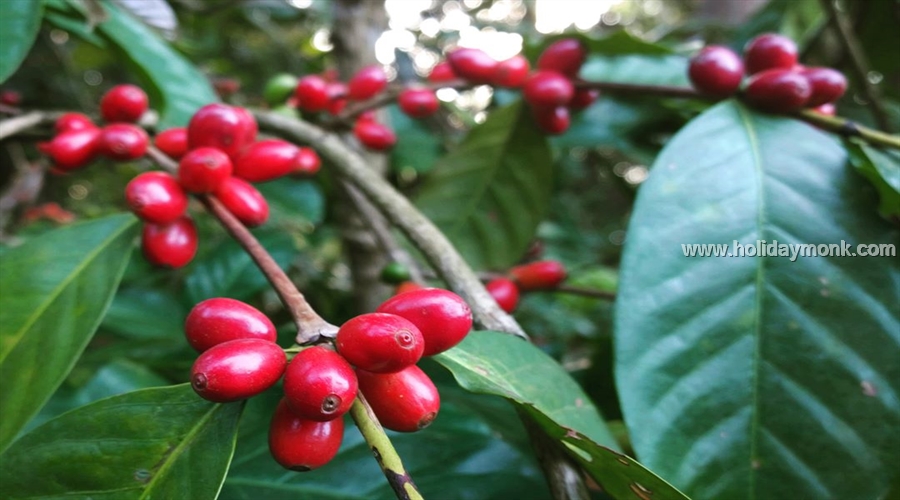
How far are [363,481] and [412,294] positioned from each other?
26 centimetres

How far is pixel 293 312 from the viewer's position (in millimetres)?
480

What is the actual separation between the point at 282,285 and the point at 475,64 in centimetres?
65

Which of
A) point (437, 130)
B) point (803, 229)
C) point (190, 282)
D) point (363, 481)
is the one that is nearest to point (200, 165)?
point (363, 481)

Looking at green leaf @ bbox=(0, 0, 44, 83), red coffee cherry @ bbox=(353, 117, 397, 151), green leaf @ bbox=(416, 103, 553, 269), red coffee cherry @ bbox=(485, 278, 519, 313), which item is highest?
green leaf @ bbox=(0, 0, 44, 83)

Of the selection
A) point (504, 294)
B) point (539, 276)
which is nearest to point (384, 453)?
point (504, 294)

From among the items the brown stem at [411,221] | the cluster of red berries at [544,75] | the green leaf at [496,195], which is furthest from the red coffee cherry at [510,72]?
the brown stem at [411,221]

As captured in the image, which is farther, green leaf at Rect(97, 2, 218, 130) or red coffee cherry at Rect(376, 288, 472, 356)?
green leaf at Rect(97, 2, 218, 130)

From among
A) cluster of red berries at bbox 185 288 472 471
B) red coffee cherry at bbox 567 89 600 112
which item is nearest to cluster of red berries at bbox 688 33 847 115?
red coffee cherry at bbox 567 89 600 112

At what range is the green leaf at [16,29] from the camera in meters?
0.68

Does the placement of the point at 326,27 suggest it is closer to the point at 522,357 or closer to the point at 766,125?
the point at 766,125

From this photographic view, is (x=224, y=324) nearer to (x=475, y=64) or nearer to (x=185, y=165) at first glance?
(x=185, y=165)

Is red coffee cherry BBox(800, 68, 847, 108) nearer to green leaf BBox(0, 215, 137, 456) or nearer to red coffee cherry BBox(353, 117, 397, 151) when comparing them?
red coffee cherry BBox(353, 117, 397, 151)

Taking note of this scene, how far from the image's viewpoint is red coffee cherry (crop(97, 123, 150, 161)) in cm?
71

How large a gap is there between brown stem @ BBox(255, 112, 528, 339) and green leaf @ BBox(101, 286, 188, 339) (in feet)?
1.51
